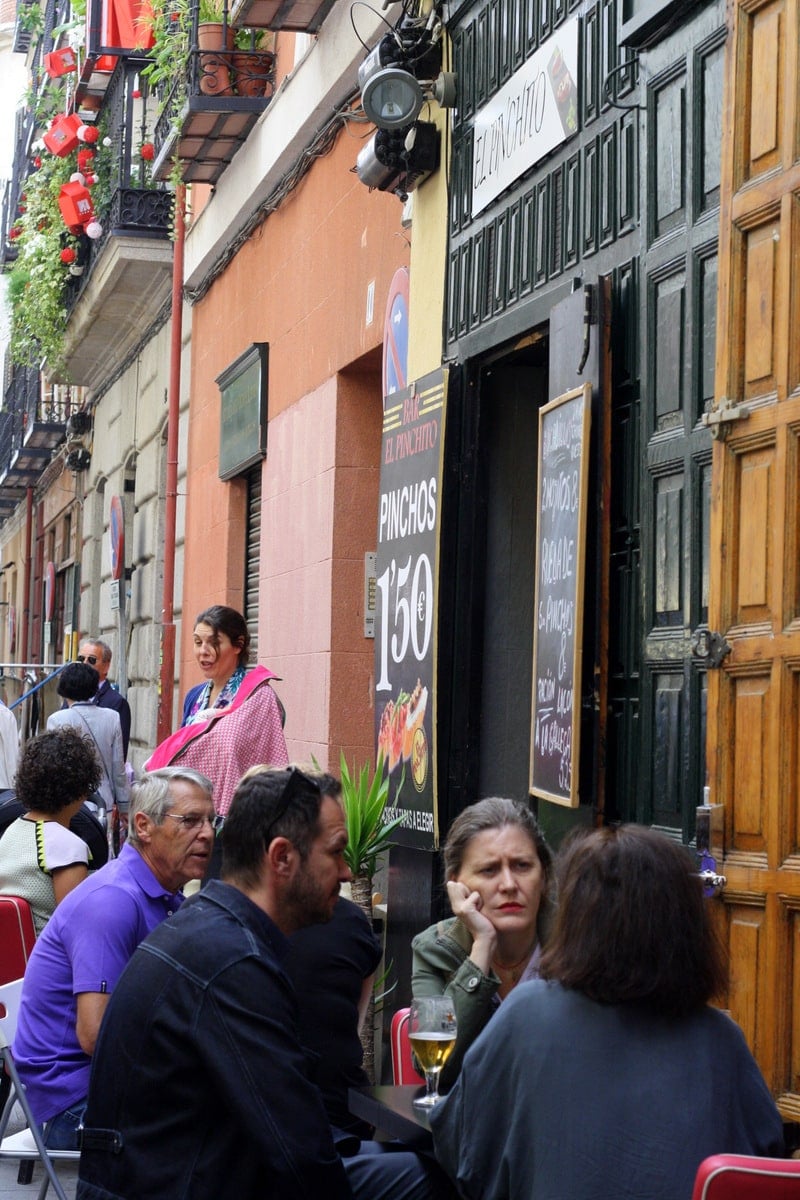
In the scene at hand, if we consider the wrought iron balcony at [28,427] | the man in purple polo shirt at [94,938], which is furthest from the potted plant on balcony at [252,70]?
the wrought iron balcony at [28,427]

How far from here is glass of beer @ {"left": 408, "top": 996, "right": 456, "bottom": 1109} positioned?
3.62 m

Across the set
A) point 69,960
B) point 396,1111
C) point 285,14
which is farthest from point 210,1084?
point 285,14

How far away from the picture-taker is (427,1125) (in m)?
3.54

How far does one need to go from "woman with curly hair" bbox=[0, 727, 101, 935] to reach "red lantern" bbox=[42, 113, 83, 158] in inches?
492

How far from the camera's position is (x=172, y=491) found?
1472 cm

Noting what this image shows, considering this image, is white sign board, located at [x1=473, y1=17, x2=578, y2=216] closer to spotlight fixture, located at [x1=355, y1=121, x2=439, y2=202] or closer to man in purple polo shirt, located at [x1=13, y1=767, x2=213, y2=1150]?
spotlight fixture, located at [x1=355, y1=121, x2=439, y2=202]

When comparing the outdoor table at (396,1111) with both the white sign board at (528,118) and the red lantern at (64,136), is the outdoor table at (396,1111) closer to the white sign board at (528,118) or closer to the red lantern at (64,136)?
the white sign board at (528,118)

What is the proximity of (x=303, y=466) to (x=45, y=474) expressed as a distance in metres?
18.1

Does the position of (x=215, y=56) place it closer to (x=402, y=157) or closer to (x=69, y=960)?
(x=402, y=157)

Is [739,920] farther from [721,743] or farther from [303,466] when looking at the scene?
[303,466]

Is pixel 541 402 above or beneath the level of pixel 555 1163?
above

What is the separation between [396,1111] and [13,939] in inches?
85.5

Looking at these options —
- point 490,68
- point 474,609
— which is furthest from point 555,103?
point 474,609

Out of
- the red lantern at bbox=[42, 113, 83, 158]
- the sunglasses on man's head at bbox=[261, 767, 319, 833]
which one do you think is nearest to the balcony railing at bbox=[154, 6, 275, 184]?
the red lantern at bbox=[42, 113, 83, 158]
